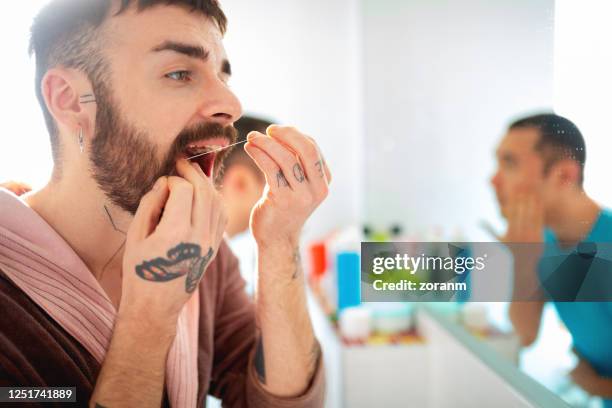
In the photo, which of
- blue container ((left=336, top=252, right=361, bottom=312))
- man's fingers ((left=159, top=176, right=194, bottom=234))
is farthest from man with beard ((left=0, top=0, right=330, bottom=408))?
blue container ((left=336, top=252, right=361, bottom=312))

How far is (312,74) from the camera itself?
Result: 94cm

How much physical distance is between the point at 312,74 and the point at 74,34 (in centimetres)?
49

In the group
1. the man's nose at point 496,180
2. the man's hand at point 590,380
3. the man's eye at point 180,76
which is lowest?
the man's hand at point 590,380

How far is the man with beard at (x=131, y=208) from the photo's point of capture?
0.54 m

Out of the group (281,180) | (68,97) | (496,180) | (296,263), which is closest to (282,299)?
(296,263)

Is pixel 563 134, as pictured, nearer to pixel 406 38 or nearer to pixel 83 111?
pixel 406 38

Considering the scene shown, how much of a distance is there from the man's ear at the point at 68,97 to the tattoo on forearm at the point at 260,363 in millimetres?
426

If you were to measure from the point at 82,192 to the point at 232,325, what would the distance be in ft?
1.17

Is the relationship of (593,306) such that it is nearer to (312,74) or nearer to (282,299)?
(282,299)

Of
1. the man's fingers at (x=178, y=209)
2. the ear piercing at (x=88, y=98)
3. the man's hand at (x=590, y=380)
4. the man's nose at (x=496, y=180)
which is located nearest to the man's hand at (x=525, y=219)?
the man's nose at (x=496, y=180)

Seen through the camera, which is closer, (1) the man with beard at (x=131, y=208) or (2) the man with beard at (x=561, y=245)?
(1) the man with beard at (x=131, y=208)

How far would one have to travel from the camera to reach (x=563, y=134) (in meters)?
0.69

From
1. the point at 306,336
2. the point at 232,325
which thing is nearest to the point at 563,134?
the point at 306,336

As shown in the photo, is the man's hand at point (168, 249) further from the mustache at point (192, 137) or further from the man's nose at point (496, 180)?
the man's nose at point (496, 180)
